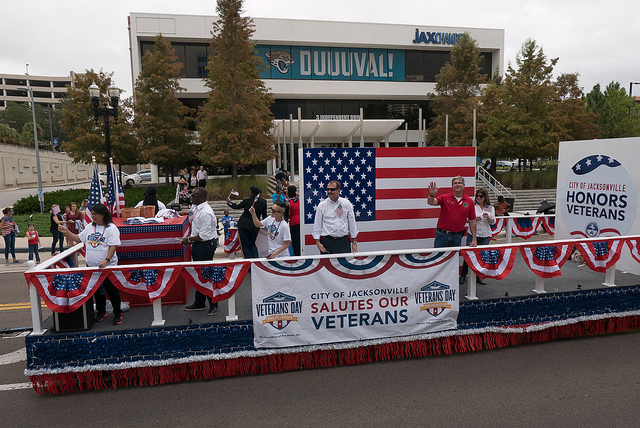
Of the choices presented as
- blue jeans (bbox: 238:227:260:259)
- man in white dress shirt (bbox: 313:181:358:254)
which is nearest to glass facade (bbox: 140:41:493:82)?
blue jeans (bbox: 238:227:260:259)

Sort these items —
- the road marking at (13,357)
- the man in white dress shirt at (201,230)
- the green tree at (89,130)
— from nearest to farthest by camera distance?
1. the road marking at (13,357)
2. the man in white dress shirt at (201,230)
3. the green tree at (89,130)

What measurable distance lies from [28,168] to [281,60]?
1354 inches

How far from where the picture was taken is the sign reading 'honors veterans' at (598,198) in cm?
719

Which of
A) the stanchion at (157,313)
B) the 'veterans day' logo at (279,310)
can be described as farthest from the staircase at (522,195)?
the stanchion at (157,313)

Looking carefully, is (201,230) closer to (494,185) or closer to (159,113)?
(159,113)

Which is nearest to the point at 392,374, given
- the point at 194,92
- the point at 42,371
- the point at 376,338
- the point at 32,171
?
the point at 376,338

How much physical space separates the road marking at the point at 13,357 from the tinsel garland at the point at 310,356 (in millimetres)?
1212

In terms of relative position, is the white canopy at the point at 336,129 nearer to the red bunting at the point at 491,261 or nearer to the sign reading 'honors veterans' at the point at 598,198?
the sign reading 'honors veterans' at the point at 598,198

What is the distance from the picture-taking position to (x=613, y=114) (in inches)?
1261

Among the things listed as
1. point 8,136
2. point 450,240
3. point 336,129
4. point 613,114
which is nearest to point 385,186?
point 450,240

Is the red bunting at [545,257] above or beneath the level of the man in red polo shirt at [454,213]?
beneath

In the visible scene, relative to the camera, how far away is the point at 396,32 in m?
39.5

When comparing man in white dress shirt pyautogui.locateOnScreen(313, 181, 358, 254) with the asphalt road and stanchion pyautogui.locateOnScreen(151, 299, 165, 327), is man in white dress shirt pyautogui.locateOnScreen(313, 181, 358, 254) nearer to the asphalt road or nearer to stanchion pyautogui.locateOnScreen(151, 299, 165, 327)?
the asphalt road

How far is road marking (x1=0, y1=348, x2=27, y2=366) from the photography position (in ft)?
17.6
